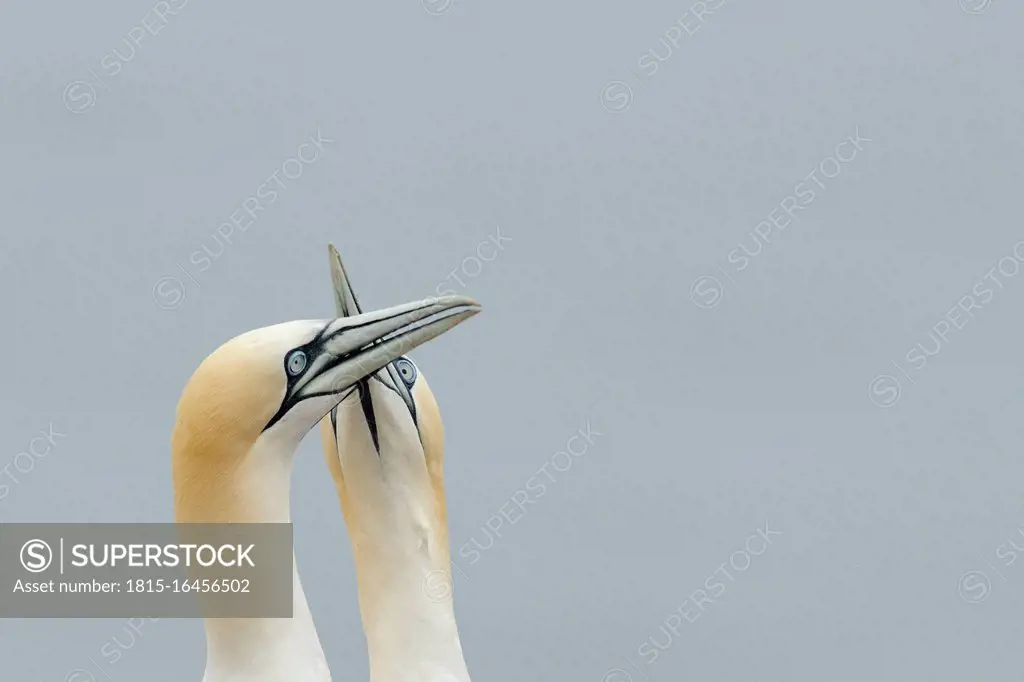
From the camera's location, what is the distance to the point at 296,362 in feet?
34.7

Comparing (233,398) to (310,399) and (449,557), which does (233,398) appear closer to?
(310,399)

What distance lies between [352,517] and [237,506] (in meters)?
1.19

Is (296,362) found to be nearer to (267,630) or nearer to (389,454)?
(389,454)

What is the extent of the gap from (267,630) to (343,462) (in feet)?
3.81

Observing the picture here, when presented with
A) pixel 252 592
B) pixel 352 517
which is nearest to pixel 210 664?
pixel 252 592

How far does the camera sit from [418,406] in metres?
11.3

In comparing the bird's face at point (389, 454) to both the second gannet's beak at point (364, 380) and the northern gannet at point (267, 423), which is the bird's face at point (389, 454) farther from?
the northern gannet at point (267, 423)

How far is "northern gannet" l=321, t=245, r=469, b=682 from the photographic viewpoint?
11258 mm

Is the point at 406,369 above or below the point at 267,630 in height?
above

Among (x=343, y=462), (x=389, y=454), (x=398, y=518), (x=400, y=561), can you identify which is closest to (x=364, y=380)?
(x=389, y=454)

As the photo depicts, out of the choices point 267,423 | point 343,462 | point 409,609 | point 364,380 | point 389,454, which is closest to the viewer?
point 267,423

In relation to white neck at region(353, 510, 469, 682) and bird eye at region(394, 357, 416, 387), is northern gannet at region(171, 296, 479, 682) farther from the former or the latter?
white neck at region(353, 510, 469, 682)

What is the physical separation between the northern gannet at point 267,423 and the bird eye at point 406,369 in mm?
493

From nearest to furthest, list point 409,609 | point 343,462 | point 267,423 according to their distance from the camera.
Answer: point 267,423
point 343,462
point 409,609
